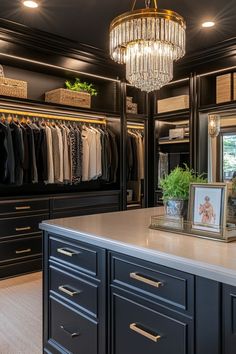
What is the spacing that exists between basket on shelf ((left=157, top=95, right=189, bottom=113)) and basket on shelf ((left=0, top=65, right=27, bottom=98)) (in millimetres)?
2253

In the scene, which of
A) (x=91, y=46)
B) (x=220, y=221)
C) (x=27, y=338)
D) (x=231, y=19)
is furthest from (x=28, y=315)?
(x=231, y=19)

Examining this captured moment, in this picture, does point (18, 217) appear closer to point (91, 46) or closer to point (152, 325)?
point (91, 46)

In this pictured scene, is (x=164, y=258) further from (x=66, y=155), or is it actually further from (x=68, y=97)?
(x=68, y=97)

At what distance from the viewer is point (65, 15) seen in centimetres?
358

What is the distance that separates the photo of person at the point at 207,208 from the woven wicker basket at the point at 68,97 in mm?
3078

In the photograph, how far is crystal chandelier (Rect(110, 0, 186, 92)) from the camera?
2.09 m

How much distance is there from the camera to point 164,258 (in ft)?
4.52

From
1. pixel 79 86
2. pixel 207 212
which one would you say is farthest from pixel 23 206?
pixel 207 212

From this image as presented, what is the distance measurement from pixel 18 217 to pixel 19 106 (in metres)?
1.36

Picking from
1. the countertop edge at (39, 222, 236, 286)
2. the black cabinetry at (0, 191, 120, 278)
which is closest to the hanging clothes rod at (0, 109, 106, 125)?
the black cabinetry at (0, 191, 120, 278)

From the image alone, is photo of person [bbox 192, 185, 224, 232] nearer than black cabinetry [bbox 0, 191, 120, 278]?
Yes

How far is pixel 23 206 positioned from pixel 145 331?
9.03 ft

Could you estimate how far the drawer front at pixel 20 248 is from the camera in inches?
149

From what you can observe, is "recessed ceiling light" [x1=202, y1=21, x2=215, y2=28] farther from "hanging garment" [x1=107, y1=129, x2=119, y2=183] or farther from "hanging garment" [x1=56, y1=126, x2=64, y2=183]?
"hanging garment" [x1=56, y1=126, x2=64, y2=183]
